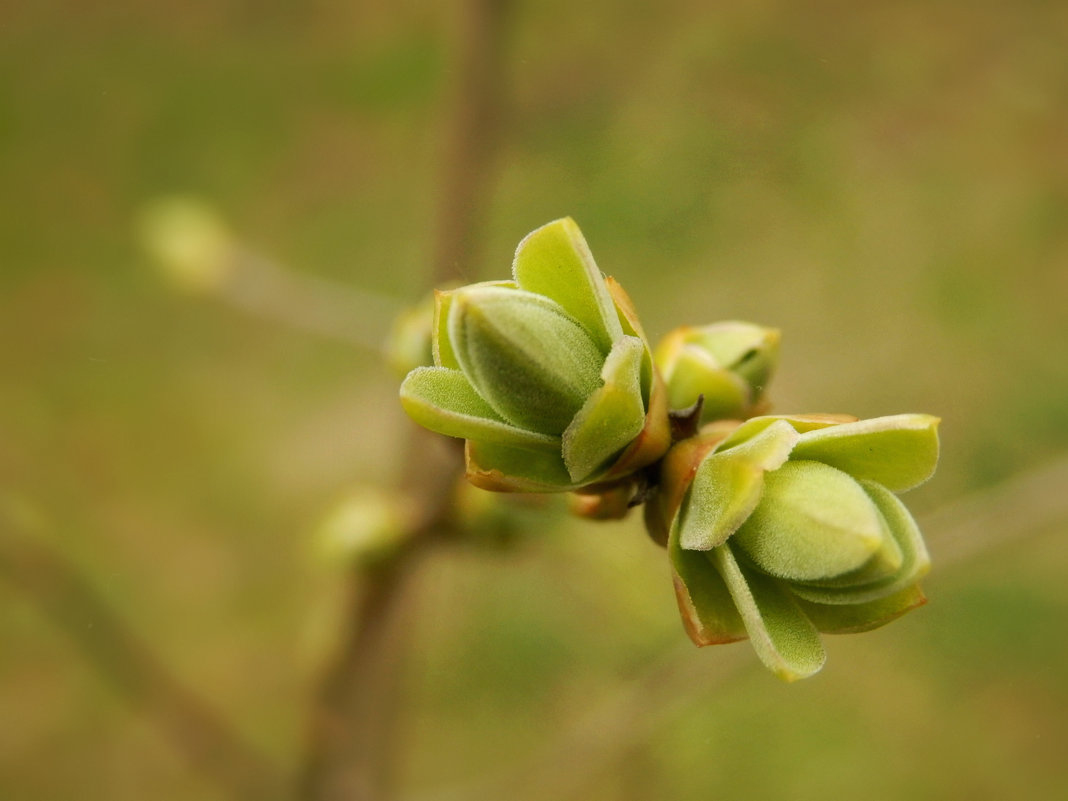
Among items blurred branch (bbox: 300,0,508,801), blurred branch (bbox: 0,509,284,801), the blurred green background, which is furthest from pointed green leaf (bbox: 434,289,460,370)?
the blurred green background

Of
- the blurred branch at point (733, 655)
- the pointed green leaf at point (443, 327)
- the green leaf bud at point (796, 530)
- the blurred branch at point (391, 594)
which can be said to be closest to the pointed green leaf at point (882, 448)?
the green leaf bud at point (796, 530)

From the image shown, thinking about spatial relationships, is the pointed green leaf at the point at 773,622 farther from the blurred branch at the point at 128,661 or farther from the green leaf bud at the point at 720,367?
the blurred branch at the point at 128,661

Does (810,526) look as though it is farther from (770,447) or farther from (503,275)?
(503,275)

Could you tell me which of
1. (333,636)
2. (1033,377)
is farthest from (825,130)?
(333,636)

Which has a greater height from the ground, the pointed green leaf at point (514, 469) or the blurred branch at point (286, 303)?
the pointed green leaf at point (514, 469)

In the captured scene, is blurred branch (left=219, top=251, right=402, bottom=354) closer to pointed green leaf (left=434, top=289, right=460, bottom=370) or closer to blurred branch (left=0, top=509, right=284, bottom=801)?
blurred branch (left=0, top=509, right=284, bottom=801)

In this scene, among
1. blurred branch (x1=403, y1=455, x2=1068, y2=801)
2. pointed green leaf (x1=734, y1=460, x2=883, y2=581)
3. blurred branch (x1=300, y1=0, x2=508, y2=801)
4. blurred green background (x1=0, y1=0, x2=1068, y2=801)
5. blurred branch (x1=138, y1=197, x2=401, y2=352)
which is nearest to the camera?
pointed green leaf (x1=734, y1=460, x2=883, y2=581)

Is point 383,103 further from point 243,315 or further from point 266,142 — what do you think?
point 243,315
